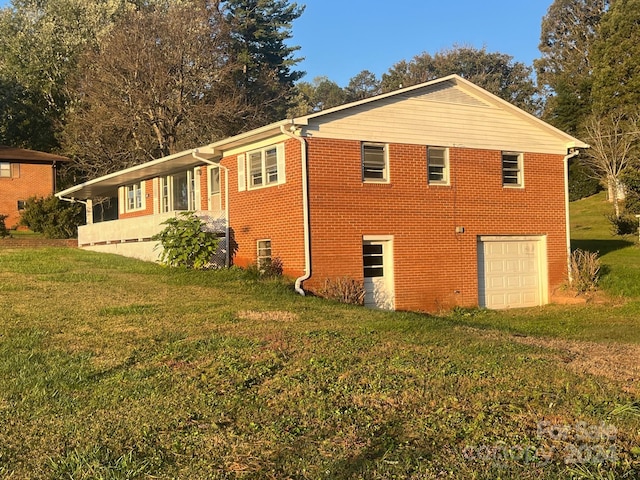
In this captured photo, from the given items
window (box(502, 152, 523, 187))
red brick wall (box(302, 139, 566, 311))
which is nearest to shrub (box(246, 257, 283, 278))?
red brick wall (box(302, 139, 566, 311))

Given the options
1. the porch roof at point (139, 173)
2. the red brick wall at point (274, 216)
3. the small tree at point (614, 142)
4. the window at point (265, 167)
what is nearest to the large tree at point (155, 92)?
the porch roof at point (139, 173)

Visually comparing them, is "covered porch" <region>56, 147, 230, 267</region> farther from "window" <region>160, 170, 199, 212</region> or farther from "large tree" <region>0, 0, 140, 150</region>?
"large tree" <region>0, 0, 140, 150</region>

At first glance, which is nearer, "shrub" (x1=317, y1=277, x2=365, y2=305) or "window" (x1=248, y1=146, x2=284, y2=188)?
"shrub" (x1=317, y1=277, x2=365, y2=305)

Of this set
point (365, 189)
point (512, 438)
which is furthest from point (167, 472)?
point (365, 189)

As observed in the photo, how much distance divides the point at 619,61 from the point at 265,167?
3404 centimetres

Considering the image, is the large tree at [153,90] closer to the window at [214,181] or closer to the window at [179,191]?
the window at [179,191]

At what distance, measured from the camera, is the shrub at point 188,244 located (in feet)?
54.3

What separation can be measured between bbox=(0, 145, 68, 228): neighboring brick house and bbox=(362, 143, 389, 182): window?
2725 cm

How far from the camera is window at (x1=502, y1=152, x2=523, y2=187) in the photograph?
18.2 metres

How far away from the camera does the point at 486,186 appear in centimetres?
1758

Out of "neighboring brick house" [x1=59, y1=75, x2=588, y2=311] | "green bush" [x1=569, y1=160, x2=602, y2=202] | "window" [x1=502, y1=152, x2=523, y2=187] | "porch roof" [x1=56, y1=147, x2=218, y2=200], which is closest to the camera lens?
"neighboring brick house" [x1=59, y1=75, x2=588, y2=311]

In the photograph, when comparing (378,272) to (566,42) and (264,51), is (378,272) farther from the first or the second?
(566,42)

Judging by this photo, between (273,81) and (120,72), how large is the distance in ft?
45.7

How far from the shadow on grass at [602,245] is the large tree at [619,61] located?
47.1 feet
